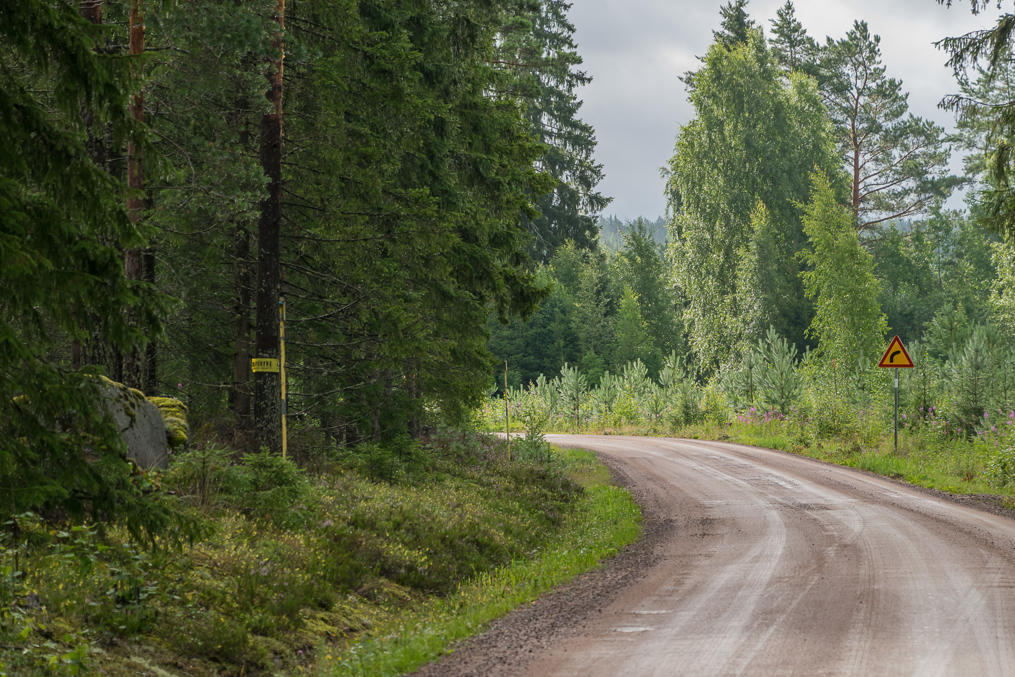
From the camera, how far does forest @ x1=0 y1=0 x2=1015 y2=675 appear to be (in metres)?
5.12

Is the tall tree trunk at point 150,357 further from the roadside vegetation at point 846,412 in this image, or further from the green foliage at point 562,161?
the green foliage at point 562,161

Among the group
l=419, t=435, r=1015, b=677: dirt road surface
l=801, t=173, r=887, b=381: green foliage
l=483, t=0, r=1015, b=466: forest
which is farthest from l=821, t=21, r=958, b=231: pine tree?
l=419, t=435, r=1015, b=677: dirt road surface

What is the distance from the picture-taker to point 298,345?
14898 mm

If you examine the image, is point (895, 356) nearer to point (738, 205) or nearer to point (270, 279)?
point (270, 279)

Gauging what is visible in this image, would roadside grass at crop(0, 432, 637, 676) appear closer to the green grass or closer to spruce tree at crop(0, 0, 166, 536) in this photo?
spruce tree at crop(0, 0, 166, 536)

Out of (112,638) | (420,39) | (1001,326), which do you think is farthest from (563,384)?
(112,638)

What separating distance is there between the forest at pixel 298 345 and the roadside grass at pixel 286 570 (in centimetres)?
4

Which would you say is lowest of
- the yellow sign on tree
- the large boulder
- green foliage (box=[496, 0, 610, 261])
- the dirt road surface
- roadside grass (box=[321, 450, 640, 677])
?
roadside grass (box=[321, 450, 640, 677])

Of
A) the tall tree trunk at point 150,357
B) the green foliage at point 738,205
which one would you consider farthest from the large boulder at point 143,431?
the green foliage at point 738,205

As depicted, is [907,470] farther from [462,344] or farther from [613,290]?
[613,290]

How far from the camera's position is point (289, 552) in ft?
28.6

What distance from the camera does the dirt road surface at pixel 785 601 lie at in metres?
6.14

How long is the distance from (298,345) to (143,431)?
5.31 metres

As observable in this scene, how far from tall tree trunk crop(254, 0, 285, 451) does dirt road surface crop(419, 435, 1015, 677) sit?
16.8 ft
